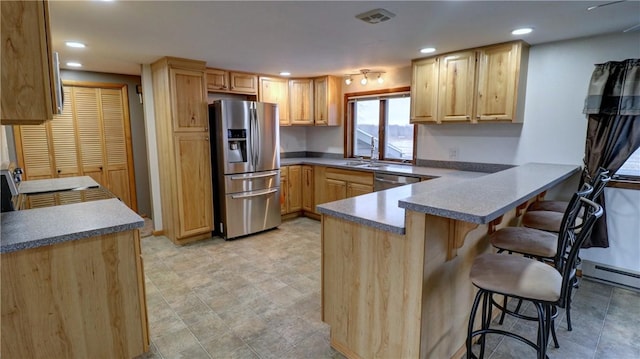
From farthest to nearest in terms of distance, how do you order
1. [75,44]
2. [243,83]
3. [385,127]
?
[385,127] < [243,83] < [75,44]

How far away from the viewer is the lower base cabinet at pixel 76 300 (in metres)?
1.54

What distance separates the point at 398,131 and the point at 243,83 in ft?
7.34

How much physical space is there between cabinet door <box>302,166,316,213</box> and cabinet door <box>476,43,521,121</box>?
8.21ft

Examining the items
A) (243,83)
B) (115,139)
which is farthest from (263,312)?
(115,139)

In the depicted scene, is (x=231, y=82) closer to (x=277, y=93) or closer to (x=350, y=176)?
(x=277, y=93)

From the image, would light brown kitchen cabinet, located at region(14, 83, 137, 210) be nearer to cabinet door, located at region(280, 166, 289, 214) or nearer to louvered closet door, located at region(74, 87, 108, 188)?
louvered closet door, located at region(74, 87, 108, 188)

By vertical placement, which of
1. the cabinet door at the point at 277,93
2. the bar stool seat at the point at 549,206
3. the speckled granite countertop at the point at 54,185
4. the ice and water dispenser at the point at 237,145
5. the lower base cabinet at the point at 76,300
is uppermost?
the cabinet door at the point at 277,93

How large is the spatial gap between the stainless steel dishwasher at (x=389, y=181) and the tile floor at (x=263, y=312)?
1109 millimetres

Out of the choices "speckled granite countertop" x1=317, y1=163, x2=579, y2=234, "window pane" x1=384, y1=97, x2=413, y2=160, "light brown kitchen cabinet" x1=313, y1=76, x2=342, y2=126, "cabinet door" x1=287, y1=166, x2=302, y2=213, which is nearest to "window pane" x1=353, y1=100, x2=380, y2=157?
"window pane" x1=384, y1=97, x2=413, y2=160

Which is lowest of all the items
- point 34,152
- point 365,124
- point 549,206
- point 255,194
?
point 255,194

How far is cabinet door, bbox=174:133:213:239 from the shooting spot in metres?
3.85

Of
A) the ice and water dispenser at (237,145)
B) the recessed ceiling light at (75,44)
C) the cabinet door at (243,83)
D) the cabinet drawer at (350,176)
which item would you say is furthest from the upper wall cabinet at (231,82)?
the cabinet drawer at (350,176)

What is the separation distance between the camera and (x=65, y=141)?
174 inches

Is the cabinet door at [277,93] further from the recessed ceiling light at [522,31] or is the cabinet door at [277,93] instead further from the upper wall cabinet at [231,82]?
the recessed ceiling light at [522,31]
